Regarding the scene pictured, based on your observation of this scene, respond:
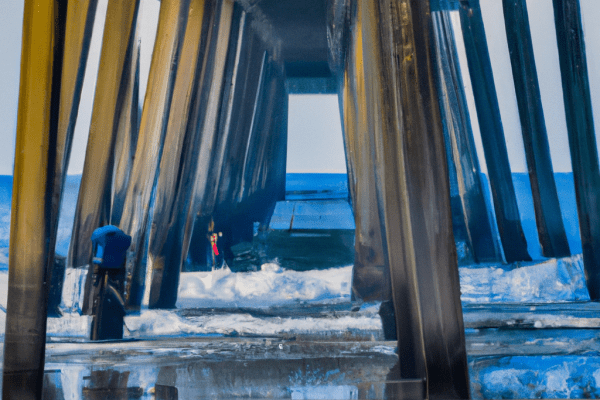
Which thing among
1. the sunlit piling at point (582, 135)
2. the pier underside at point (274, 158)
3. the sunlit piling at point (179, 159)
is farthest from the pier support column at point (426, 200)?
the sunlit piling at point (582, 135)

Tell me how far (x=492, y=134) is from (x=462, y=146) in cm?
42

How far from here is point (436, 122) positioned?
88.3 inches

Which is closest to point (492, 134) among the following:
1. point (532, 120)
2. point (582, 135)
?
point (532, 120)

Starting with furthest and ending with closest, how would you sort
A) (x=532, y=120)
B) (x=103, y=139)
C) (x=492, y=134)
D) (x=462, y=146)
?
(x=462, y=146) < (x=492, y=134) < (x=532, y=120) < (x=103, y=139)

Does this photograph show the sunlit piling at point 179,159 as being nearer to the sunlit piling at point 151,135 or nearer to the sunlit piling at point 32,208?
the sunlit piling at point 151,135

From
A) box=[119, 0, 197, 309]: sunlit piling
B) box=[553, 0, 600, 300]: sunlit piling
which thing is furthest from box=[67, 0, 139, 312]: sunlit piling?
box=[553, 0, 600, 300]: sunlit piling

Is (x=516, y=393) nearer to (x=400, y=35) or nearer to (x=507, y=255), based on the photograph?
(x=400, y=35)

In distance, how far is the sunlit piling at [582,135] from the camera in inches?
176

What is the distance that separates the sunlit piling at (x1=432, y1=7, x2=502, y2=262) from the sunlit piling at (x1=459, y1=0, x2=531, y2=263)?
0.17 meters

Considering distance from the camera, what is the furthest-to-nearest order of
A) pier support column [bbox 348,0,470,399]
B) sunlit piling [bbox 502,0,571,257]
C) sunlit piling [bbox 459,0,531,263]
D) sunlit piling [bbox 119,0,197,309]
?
sunlit piling [bbox 459,0,531,263], sunlit piling [bbox 502,0,571,257], sunlit piling [bbox 119,0,197,309], pier support column [bbox 348,0,470,399]

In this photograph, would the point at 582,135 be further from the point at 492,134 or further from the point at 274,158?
the point at 274,158

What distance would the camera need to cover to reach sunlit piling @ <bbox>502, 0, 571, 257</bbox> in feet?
16.0

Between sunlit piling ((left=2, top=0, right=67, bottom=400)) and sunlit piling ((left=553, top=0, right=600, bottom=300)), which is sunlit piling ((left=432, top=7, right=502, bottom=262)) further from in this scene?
sunlit piling ((left=2, top=0, right=67, bottom=400))

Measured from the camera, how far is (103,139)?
3871mm
